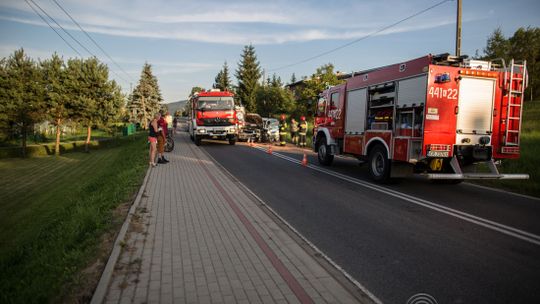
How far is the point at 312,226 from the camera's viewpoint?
19.4 feet

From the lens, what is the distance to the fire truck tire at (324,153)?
1332 cm

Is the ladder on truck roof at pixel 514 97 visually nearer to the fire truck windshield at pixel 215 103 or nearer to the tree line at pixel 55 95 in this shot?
the fire truck windshield at pixel 215 103

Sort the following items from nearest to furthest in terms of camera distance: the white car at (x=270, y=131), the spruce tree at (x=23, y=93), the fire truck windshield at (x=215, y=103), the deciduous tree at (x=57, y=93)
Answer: the fire truck windshield at (x=215, y=103)
the white car at (x=270, y=131)
the spruce tree at (x=23, y=93)
the deciduous tree at (x=57, y=93)

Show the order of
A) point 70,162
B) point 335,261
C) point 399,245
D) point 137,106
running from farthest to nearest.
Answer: point 137,106
point 70,162
point 399,245
point 335,261

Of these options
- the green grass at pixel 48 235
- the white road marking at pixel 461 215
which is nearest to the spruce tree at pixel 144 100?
the green grass at pixel 48 235

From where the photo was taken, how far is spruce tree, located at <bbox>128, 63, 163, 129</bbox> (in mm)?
61031

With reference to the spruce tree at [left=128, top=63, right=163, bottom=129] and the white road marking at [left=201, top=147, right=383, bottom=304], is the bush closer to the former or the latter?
the spruce tree at [left=128, top=63, right=163, bottom=129]

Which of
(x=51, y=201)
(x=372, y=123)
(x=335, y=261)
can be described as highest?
(x=372, y=123)

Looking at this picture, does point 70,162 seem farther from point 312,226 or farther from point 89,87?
point 312,226

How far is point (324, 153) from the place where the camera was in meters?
13.6

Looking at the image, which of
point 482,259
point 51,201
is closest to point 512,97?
point 482,259

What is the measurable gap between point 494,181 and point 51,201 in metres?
14.5

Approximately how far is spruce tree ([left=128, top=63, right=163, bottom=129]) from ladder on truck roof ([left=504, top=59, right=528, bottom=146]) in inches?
2290

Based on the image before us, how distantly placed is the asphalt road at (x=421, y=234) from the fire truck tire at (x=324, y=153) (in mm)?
3231
